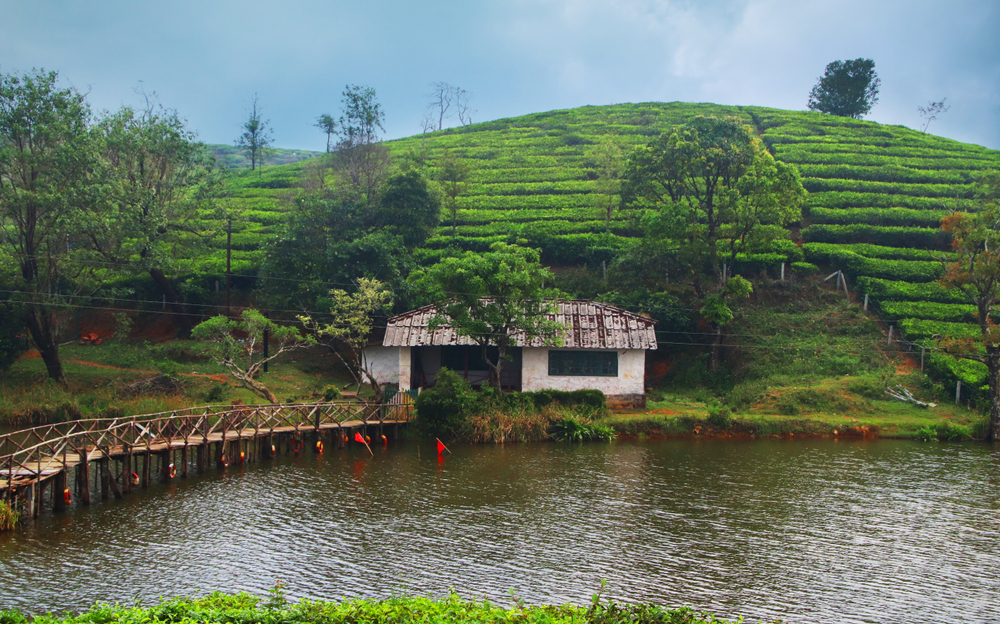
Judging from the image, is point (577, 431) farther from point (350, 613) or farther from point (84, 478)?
point (350, 613)

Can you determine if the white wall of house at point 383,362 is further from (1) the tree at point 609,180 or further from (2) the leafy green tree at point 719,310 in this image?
(1) the tree at point 609,180

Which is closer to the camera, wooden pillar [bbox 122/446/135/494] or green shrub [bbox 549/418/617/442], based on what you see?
Answer: wooden pillar [bbox 122/446/135/494]

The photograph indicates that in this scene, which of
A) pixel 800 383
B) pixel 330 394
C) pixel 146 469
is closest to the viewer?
pixel 146 469

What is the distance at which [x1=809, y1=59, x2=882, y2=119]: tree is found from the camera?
3565 inches

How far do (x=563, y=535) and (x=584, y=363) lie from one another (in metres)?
17.4

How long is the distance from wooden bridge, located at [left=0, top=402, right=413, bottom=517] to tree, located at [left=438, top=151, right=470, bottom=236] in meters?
27.8

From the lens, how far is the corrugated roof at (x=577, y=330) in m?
35.5

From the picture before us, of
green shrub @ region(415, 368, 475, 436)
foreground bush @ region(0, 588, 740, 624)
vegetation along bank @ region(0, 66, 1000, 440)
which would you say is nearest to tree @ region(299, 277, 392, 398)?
vegetation along bank @ region(0, 66, 1000, 440)

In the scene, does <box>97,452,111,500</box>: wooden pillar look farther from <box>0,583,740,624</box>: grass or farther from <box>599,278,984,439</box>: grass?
<box>599,278,984,439</box>: grass

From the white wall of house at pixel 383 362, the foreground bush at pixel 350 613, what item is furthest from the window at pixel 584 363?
the foreground bush at pixel 350 613

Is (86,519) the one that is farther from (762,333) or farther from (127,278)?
(762,333)

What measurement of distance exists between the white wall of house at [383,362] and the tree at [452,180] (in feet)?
67.0

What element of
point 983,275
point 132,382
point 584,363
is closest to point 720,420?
point 584,363

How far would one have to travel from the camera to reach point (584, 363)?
35969 millimetres
